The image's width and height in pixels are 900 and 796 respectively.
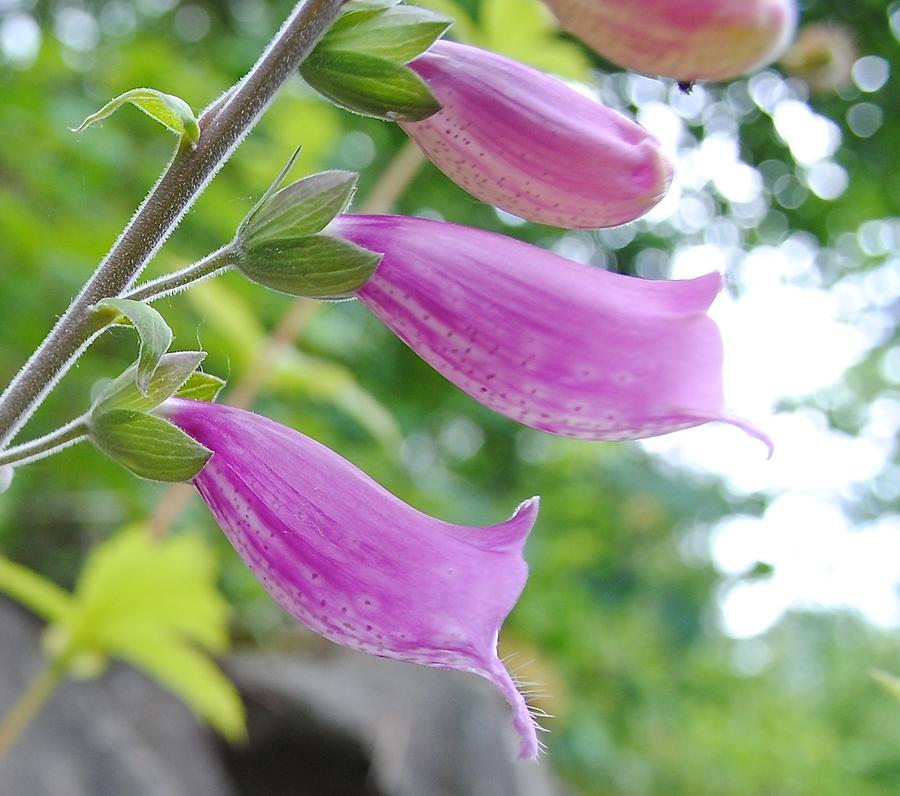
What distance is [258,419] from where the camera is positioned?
1.34 ft

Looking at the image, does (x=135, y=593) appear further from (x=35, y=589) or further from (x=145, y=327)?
(x=145, y=327)

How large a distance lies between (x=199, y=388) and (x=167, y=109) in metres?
0.12

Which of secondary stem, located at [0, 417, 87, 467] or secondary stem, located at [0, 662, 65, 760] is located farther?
secondary stem, located at [0, 662, 65, 760]

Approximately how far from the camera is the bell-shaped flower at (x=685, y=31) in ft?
1.12

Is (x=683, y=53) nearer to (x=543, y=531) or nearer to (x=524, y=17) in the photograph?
(x=524, y=17)

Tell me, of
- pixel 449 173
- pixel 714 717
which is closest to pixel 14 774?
pixel 449 173

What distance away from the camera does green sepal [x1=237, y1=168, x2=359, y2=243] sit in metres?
0.38

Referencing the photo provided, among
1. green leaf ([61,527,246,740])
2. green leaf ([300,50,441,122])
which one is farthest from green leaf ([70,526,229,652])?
green leaf ([300,50,441,122])

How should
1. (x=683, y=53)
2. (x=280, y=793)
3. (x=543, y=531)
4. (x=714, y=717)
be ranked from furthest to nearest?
(x=714, y=717)
(x=543, y=531)
(x=280, y=793)
(x=683, y=53)

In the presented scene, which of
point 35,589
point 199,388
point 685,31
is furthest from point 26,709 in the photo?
point 685,31

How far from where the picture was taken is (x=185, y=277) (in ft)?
1.21

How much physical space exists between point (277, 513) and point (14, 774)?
1.02 metres

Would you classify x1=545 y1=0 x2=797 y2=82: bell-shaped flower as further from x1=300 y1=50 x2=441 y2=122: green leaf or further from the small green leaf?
the small green leaf

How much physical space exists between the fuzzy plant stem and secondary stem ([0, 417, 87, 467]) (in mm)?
19
